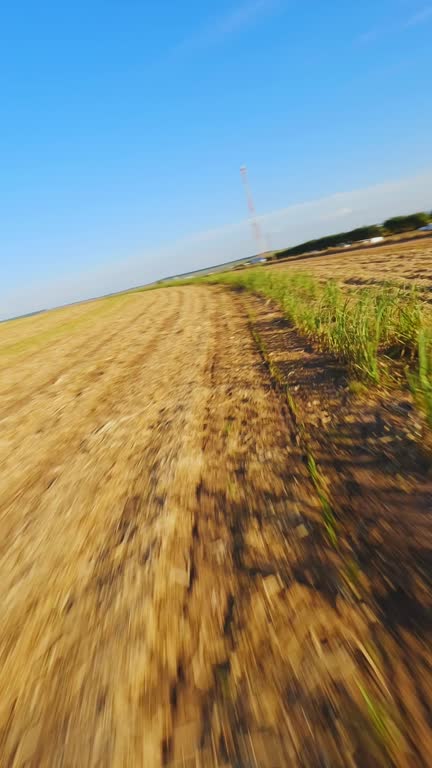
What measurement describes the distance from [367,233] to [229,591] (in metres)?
35.7

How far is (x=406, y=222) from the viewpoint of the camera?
94.6 ft

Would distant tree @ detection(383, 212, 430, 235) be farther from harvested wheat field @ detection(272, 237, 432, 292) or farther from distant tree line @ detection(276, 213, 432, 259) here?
harvested wheat field @ detection(272, 237, 432, 292)

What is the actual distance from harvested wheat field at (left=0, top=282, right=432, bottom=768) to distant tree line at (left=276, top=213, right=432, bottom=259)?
1191 inches

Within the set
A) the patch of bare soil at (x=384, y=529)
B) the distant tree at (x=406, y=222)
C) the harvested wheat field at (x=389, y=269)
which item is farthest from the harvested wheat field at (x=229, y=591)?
the distant tree at (x=406, y=222)

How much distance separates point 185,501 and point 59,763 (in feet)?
3.53

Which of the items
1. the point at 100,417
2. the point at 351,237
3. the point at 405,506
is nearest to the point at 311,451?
the point at 405,506

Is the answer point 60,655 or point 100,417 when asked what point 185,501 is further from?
point 100,417

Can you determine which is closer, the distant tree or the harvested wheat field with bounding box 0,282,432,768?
the harvested wheat field with bounding box 0,282,432,768

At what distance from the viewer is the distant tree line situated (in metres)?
28.2

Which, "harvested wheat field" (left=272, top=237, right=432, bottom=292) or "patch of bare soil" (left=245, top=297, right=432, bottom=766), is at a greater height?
"patch of bare soil" (left=245, top=297, right=432, bottom=766)

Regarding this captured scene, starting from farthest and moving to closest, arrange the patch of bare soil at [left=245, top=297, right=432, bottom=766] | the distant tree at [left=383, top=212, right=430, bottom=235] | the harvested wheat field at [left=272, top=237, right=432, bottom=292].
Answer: the distant tree at [left=383, top=212, right=430, bottom=235], the harvested wheat field at [left=272, top=237, right=432, bottom=292], the patch of bare soil at [left=245, top=297, right=432, bottom=766]

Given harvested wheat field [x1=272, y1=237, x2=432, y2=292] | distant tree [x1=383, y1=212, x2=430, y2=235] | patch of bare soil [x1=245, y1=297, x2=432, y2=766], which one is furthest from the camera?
distant tree [x1=383, y1=212, x2=430, y2=235]

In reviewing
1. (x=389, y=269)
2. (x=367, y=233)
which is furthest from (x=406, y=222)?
(x=389, y=269)

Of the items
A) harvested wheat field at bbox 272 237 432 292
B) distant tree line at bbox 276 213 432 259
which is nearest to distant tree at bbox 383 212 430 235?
distant tree line at bbox 276 213 432 259
